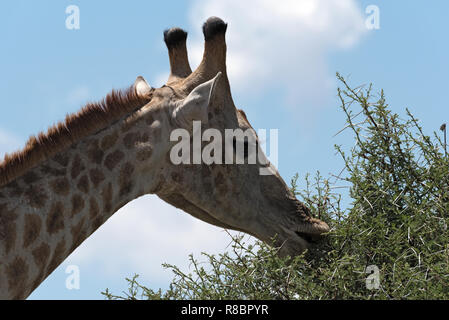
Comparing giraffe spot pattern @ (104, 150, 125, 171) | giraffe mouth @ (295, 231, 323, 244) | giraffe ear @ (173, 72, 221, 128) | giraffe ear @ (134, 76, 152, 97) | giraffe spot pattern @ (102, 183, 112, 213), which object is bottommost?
giraffe mouth @ (295, 231, 323, 244)

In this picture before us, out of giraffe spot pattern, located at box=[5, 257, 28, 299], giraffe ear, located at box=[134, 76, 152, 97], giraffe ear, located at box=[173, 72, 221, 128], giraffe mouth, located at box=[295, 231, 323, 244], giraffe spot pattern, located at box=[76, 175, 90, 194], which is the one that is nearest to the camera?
giraffe spot pattern, located at box=[5, 257, 28, 299]

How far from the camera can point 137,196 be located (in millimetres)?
5516

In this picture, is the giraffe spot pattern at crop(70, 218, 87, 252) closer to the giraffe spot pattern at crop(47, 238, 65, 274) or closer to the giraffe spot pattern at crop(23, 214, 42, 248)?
the giraffe spot pattern at crop(47, 238, 65, 274)

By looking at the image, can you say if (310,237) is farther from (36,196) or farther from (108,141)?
(36,196)

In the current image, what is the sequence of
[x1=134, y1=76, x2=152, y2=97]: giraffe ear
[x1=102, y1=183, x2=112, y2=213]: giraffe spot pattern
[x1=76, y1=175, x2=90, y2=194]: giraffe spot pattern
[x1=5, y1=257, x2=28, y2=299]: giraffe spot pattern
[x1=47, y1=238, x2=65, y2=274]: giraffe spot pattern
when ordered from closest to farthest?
[x1=5, y1=257, x2=28, y2=299]: giraffe spot pattern, [x1=47, y1=238, x2=65, y2=274]: giraffe spot pattern, [x1=76, y1=175, x2=90, y2=194]: giraffe spot pattern, [x1=102, y1=183, x2=112, y2=213]: giraffe spot pattern, [x1=134, y1=76, x2=152, y2=97]: giraffe ear

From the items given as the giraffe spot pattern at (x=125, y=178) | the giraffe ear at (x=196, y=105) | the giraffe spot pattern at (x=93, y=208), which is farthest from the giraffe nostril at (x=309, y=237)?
the giraffe spot pattern at (x=93, y=208)

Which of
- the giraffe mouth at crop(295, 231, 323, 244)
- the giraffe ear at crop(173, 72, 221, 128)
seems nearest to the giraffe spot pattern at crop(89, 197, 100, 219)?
the giraffe ear at crop(173, 72, 221, 128)

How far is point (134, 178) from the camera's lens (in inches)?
214

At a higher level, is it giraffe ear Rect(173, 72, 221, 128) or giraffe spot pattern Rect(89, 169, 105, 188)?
giraffe ear Rect(173, 72, 221, 128)

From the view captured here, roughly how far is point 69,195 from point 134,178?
542 mm

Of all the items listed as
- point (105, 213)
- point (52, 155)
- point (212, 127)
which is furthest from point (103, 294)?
point (212, 127)

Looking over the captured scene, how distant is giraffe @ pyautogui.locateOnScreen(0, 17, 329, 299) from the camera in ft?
16.2

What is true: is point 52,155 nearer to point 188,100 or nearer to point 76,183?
point 76,183
